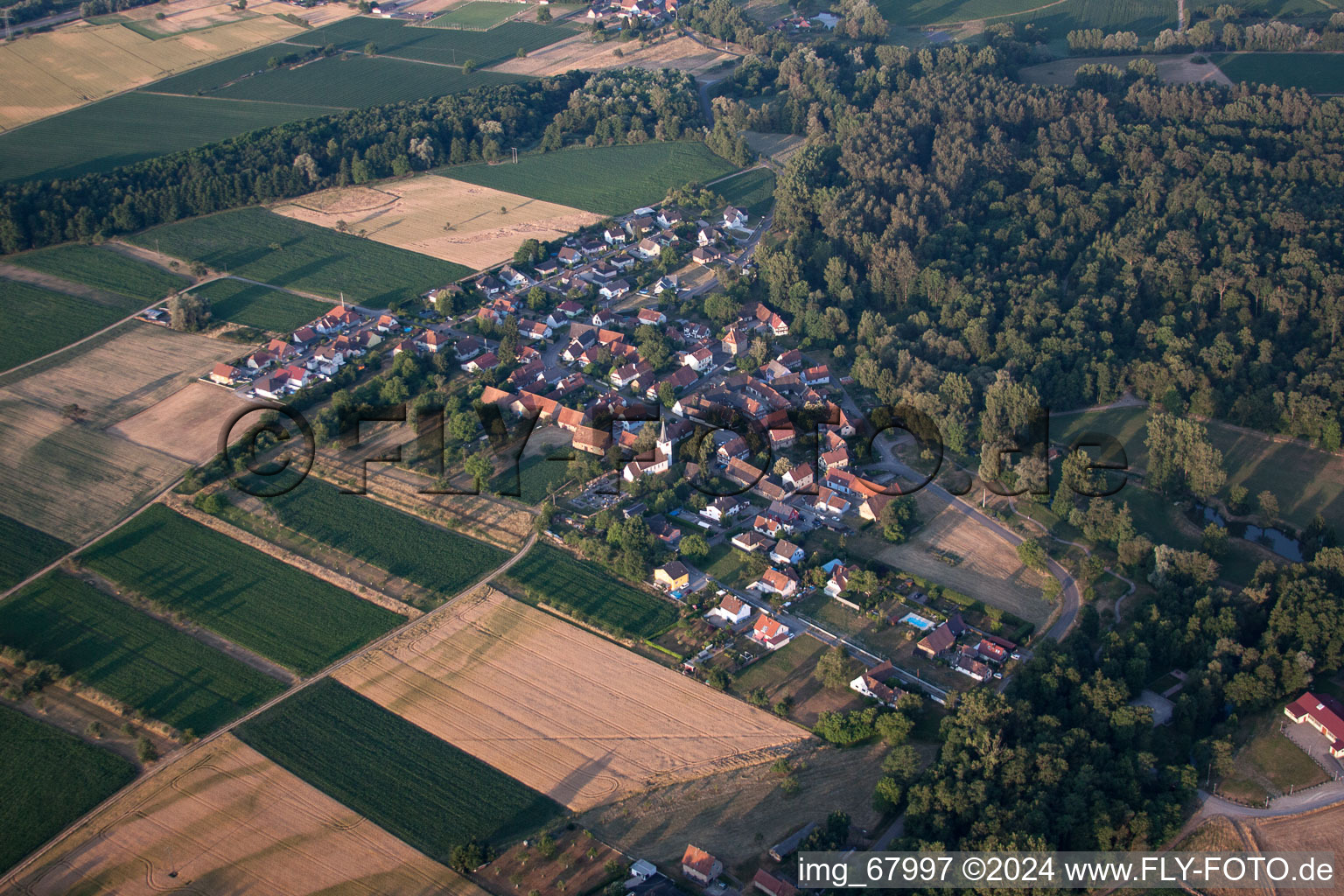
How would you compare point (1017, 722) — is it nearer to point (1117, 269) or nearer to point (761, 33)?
point (1117, 269)

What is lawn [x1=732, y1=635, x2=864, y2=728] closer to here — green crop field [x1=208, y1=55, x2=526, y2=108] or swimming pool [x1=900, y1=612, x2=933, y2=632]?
swimming pool [x1=900, y1=612, x2=933, y2=632]

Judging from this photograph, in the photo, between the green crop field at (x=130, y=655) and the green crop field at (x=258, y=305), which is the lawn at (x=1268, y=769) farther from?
the green crop field at (x=258, y=305)

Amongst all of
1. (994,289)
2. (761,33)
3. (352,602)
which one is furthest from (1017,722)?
(761,33)

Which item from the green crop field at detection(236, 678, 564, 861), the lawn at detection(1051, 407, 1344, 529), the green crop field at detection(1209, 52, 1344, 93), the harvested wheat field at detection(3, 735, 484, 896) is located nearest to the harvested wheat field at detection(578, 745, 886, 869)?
the green crop field at detection(236, 678, 564, 861)

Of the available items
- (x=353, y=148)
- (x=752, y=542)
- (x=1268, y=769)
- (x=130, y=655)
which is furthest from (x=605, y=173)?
(x=1268, y=769)

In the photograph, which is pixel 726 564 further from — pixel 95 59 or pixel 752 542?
pixel 95 59

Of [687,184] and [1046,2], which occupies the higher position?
[1046,2]
